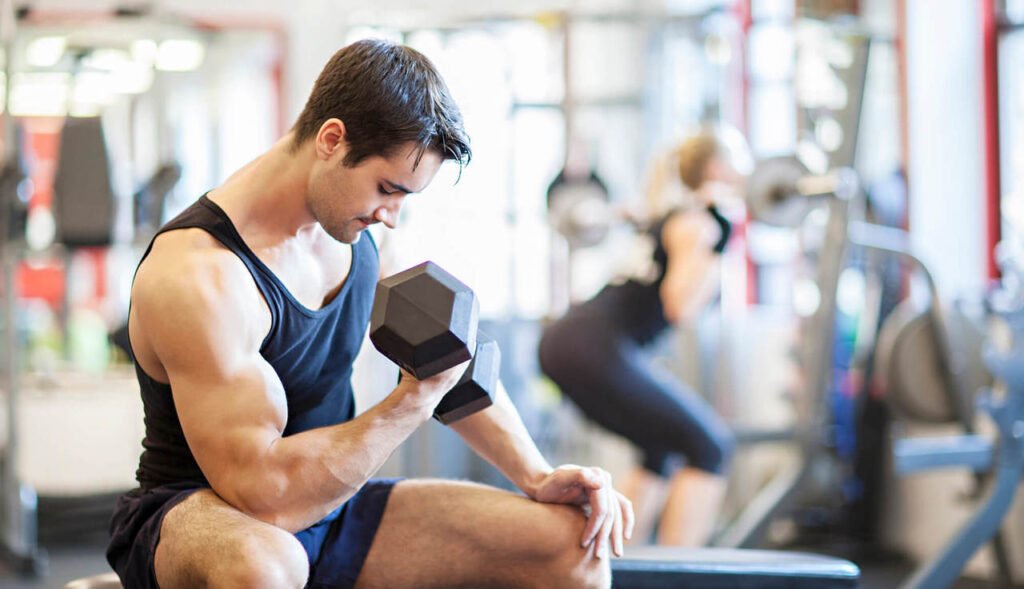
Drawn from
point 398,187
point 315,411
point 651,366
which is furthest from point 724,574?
point 651,366

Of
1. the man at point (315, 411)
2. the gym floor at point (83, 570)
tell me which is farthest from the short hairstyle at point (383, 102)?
the gym floor at point (83, 570)

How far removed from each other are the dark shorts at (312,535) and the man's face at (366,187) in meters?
0.42

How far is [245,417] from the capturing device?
149cm

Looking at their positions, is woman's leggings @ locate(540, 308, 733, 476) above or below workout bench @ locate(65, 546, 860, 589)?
below

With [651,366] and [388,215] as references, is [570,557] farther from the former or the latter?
[651,366]

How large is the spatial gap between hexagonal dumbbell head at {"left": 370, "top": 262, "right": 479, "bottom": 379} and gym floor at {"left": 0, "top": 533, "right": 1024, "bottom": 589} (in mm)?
2840

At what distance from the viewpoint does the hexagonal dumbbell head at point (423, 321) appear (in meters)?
1.40

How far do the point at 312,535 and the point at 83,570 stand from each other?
9.37ft

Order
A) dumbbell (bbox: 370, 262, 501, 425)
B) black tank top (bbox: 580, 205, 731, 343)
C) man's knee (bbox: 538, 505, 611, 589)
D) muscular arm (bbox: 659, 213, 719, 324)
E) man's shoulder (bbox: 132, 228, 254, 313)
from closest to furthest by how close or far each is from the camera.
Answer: dumbbell (bbox: 370, 262, 501, 425)
man's shoulder (bbox: 132, 228, 254, 313)
man's knee (bbox: 538, 505, 611, 589)
muscular arm (bbox: 659, 213, 719, 324)
black tank top (bbox: 580, 205, 731, 343)

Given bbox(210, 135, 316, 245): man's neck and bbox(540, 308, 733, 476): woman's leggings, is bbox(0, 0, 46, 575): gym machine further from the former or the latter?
bbox(210, 135, 316, 245): man's neck

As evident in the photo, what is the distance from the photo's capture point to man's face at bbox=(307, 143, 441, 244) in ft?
5.15

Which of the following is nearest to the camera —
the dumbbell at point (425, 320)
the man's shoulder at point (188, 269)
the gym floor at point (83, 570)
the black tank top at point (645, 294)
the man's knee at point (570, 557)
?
the dumbbell at point (425, 320)

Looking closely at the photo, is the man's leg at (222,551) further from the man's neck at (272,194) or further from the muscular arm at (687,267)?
the muscular arm at (687,267)

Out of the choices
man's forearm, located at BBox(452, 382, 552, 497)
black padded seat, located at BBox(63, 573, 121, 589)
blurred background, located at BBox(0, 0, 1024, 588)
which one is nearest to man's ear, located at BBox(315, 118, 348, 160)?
man's forearm, located at BBox(452, 382, 552, 497)
